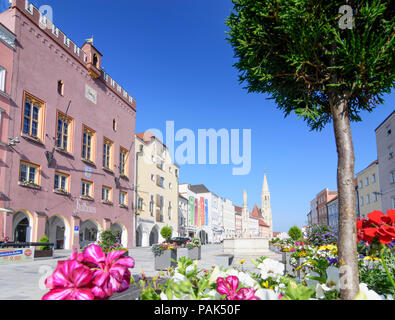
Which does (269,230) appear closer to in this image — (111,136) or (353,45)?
(111,136)

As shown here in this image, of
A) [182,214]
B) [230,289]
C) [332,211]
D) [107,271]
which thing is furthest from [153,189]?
[107,271]

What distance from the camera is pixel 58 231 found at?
27.9 m

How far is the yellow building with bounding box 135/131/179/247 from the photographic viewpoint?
40.5 metres

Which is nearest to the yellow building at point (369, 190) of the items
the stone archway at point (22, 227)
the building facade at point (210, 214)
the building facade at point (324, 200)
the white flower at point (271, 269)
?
the building facade at point (324, 200)

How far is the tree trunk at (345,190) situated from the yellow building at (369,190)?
41.0 meters

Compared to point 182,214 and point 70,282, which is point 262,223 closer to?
point 182,214

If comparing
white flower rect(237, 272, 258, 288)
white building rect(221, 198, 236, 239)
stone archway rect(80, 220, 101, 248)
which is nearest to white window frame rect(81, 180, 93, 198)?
stone archway rect(80, 220, 101, 248)

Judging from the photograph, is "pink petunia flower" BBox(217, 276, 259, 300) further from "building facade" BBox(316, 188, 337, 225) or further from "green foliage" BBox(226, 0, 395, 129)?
"building facade" BBox(316, 188, 337, 225)

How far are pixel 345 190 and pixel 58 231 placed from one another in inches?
1159

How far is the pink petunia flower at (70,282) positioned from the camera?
1.18 m

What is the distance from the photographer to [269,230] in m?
159

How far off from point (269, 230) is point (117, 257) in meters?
166

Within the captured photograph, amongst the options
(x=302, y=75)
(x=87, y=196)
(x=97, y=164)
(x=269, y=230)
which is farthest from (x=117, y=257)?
(x=269, y=230)

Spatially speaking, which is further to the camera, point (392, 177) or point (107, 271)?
point (392, 177)
